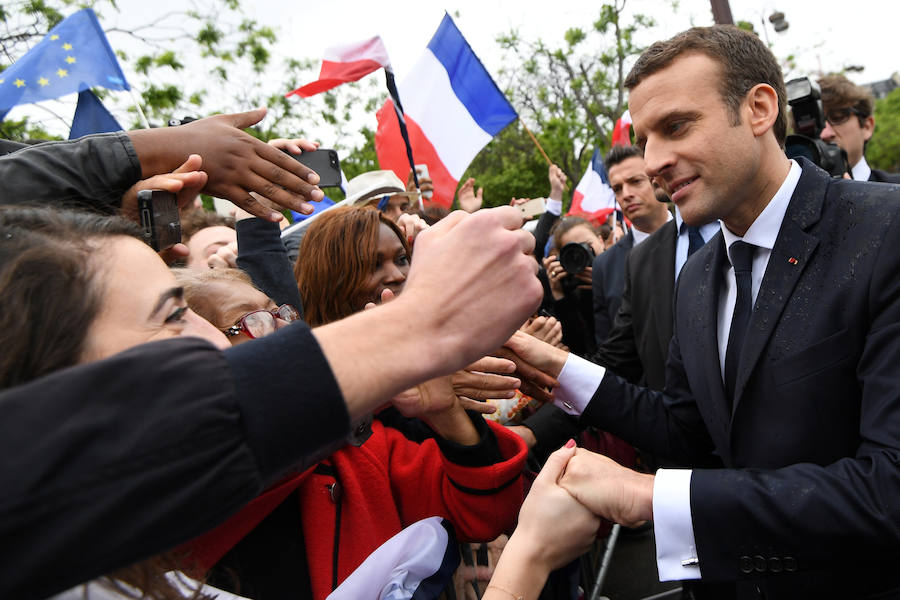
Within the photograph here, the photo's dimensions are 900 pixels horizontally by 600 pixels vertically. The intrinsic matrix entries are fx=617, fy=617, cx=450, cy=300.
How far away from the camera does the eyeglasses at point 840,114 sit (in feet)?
14.0

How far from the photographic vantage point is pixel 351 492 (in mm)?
1644

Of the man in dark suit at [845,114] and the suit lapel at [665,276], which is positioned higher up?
the man in dark suit at [845,114]

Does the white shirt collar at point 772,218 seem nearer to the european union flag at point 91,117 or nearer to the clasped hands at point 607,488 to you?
the clasped hands at point 607,488

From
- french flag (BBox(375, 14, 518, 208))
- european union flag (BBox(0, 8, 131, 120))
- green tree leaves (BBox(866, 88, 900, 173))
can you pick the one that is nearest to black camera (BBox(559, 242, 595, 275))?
french flag (BBox(375, 14, 518, 208))

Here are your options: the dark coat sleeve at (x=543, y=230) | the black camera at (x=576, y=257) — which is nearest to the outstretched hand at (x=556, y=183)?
the dark coat sleeve at (x=543, y=230)

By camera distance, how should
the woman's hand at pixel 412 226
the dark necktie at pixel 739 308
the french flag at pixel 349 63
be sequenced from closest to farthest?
the dark necktie at pixel 739 308 < the woman's hand at pixel 412 226 < the french flag at pixel 349 63

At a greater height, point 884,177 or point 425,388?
point 425,388

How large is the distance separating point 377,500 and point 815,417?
3.91ft

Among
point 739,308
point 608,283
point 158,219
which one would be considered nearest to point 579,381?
point 739,308

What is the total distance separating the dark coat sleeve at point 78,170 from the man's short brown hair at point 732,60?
1706mm

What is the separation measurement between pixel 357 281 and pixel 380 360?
1.74m

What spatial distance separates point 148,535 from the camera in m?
0.66

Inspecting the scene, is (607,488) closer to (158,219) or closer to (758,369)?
(758,369)

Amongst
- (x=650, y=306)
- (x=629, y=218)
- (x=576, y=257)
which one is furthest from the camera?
(x=629, y=218)
